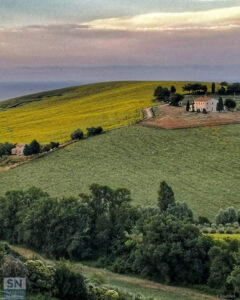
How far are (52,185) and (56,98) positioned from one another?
86.1 meters

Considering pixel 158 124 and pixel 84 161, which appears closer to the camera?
pixel 84 161

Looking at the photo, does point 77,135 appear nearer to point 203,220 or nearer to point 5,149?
point 5,149

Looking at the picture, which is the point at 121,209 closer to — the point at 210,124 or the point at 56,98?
the point at 210,124

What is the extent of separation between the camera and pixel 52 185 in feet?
208

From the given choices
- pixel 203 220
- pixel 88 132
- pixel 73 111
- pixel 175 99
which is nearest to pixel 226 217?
pixel 203 220

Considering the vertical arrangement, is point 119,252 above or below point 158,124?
below

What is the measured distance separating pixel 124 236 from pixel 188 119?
150ft

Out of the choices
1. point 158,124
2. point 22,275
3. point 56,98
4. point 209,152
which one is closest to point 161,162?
point 209,152

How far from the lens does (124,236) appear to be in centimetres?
4269

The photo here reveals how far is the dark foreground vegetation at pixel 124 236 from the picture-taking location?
37000mm

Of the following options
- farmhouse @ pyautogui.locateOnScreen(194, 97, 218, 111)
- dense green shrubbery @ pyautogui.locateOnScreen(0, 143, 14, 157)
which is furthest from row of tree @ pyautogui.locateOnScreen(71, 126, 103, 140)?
farmhouse @ pyautogui.locateOnScreen(194, 97, 218, 111)

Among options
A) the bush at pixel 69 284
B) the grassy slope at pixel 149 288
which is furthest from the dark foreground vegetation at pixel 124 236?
the bush at pixel 69 284

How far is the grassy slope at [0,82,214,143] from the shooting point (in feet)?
300

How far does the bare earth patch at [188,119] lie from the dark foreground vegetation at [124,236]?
121 ft
